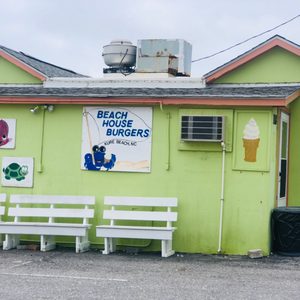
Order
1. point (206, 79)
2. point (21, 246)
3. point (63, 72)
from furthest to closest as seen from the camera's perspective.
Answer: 1. point (63, 72)
2. point (206, 79)
3. point (21, 246)

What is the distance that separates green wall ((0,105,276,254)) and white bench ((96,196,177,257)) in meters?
0.39

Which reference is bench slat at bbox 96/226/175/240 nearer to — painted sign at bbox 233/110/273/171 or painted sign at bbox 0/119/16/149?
painted sign at bbox 233/110/273/171

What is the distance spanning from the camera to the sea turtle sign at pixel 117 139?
14.2 m

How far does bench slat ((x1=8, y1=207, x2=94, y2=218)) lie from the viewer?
13.9 metres

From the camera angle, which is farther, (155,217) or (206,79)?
(206,79)

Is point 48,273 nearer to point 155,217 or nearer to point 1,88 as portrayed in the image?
point 155,217

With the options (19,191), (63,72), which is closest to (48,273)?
(19,191)

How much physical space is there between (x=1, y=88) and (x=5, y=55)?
1422 millimetres

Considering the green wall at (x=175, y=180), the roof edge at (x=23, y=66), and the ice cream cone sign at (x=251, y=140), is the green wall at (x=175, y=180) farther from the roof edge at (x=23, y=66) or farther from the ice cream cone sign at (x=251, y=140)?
the roof edge at (x=23, y=66)

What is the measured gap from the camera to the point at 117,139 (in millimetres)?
14336

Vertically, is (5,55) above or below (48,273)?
above

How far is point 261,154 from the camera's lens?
43.9ft

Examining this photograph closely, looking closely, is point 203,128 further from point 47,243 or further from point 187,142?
point 47,243

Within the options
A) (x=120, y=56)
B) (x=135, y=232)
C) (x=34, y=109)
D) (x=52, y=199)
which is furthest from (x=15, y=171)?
(x=120, y=56)
